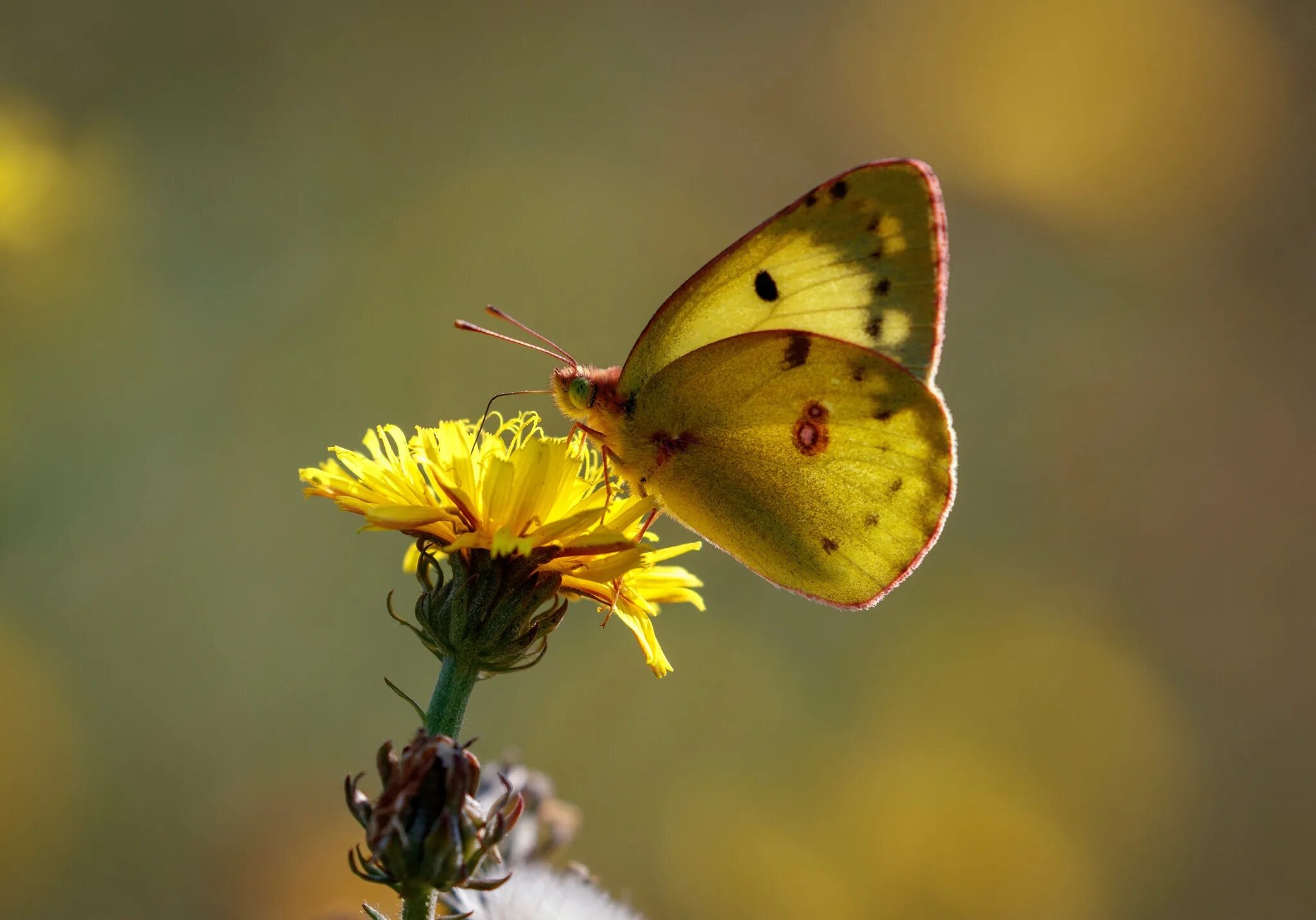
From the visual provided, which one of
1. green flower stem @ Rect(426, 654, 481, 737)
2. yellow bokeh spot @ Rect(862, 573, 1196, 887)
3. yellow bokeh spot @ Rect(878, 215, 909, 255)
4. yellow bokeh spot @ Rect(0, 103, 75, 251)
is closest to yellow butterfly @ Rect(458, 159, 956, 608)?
yellow bokeh spot @ Rect(878, 215, 909, 255)

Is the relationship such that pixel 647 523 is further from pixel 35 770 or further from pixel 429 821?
pixel 35 770

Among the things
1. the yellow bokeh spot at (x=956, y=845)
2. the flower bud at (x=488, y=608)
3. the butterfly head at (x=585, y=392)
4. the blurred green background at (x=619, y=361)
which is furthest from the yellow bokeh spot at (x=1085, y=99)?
the flower bud at (x=488, y=608)

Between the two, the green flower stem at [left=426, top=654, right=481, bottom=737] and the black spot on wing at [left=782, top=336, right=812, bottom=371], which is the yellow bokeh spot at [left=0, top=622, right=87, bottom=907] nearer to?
the green flower stem at [left=426, top=654, right=481, bottom=737]

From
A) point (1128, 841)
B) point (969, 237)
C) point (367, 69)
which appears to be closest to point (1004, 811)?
point (1128, 841)

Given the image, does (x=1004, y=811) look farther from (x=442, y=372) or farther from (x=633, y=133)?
(x=633, y=133)

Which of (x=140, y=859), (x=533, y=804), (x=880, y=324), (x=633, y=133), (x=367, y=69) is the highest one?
(x=633, y=133)
